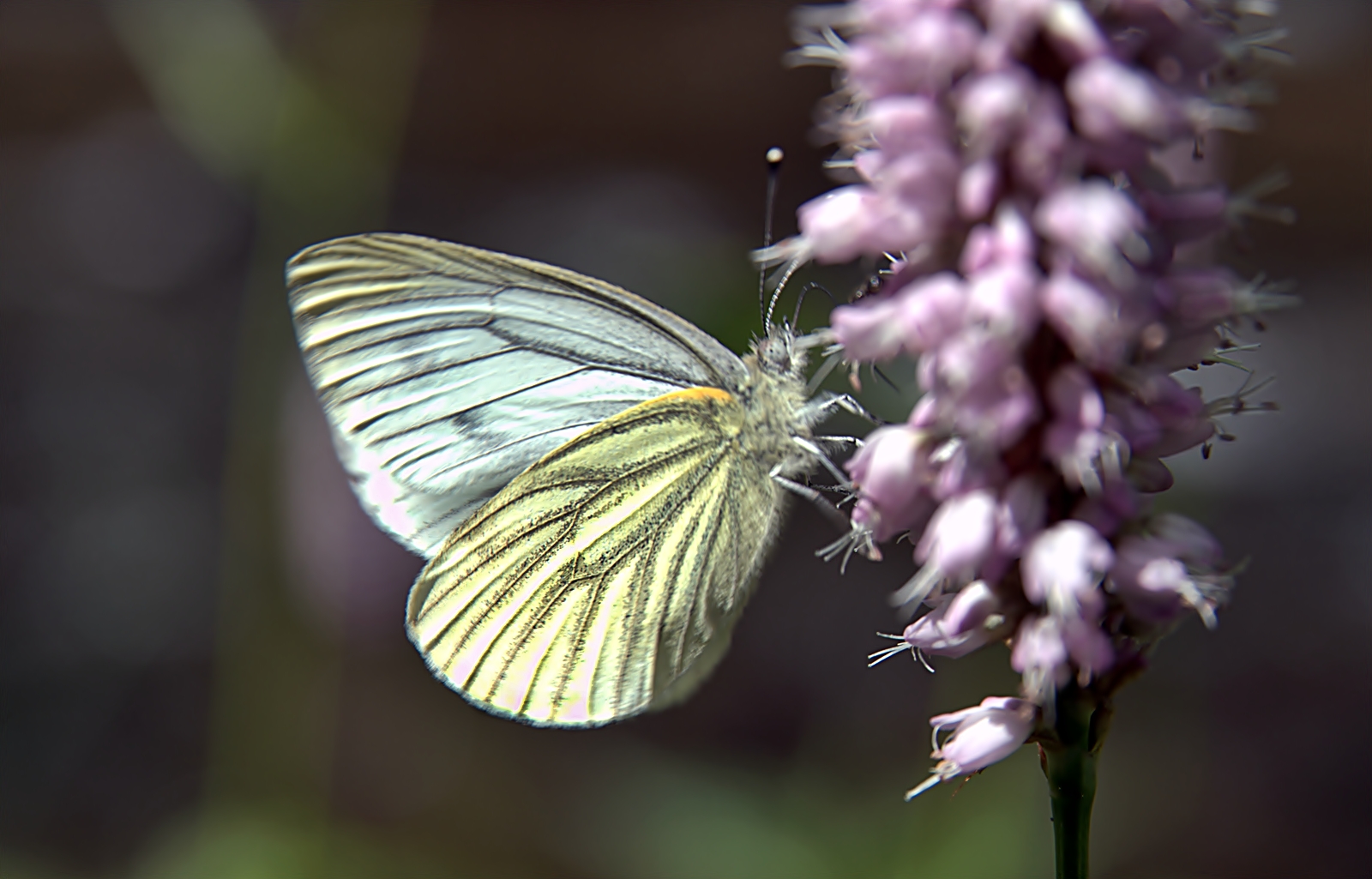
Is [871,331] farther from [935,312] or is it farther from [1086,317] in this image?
[1086,317]

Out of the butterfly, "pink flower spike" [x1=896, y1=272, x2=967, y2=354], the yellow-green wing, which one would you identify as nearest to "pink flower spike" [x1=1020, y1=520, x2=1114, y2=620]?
"pink flower spike" [x1=896, y1=272, x2=967, y2=354]

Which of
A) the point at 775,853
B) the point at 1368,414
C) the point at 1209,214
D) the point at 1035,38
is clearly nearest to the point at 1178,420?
the point at 1209,214

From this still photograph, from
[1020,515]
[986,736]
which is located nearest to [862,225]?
[1020,515]

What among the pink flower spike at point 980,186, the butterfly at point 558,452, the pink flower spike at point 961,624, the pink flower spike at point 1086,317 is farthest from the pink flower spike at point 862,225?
the butterfly at point 558,452

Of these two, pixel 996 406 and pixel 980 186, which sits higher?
pixel 980 186

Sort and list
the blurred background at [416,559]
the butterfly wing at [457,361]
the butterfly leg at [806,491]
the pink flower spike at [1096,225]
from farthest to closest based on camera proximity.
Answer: the blurred background at [416,559] < the butterfly wing at [457,361] < the butterfly leg at [806,491] < the pink flower spike at [1096,225]

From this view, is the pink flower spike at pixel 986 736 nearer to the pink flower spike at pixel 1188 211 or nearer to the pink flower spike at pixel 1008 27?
the pink flower spike at pixel 1188 211
